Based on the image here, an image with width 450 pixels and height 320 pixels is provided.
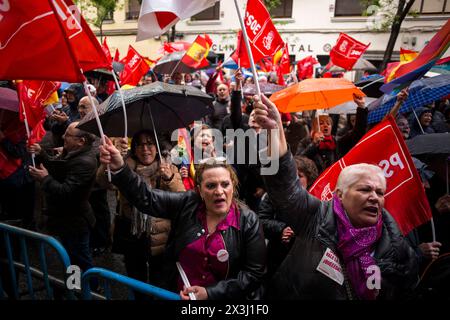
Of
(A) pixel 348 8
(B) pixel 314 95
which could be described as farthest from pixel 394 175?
(A) pixel 348 8

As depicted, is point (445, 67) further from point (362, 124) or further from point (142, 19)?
point (142, 19)

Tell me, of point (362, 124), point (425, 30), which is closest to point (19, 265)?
point (362, 124)

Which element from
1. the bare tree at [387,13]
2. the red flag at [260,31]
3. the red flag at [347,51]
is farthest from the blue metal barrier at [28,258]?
the bare tree at [387,13]

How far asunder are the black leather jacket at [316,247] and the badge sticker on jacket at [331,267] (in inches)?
0.8

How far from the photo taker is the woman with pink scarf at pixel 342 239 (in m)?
1.94

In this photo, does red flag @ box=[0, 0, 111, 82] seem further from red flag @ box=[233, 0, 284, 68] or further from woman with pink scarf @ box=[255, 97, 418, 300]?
red flag @ box=[233, 0, 284, 68]

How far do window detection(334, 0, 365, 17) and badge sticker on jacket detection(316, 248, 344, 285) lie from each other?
1897 centimetres

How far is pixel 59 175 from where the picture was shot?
135 inches

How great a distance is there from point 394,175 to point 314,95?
89.5 inches

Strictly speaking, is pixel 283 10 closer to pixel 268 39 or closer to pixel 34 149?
pixel 268 39

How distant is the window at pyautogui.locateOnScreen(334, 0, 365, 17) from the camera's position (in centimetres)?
1852

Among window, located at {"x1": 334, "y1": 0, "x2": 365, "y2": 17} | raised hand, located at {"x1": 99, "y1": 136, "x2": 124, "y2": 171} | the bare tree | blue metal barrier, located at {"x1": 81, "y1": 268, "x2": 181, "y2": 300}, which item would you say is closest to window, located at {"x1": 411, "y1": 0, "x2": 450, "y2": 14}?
the bare tree

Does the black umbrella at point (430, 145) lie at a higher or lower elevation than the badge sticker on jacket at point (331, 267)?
higher

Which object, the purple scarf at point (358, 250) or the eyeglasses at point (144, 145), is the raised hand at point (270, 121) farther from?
the eyeglasses at point (144, 145)
